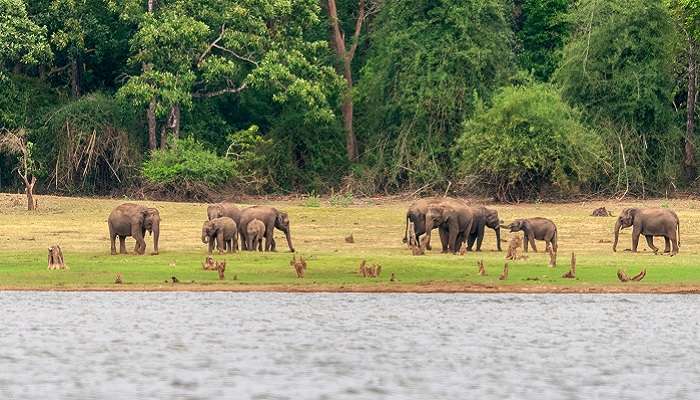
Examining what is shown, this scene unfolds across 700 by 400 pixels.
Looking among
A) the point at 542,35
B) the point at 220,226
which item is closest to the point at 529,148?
the point at 542,35

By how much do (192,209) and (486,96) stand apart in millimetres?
14402

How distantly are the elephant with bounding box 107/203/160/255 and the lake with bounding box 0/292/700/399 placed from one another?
15.9 ft

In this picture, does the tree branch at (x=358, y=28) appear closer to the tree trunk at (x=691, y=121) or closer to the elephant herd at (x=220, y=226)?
the tree trunk at (x=691, y=121)

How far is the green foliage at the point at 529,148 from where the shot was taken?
191ft

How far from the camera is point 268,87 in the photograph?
63.8 metres

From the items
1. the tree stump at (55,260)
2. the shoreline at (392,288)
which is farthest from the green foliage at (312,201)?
the shoreline at (392,288)

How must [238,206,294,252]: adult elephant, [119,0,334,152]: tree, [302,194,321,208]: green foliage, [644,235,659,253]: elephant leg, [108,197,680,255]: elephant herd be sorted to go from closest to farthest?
[108,197,680,255]: elephant herd < [644,235,659,253]: elephant leg < [238,206,294,252]: adult elephant < [302,194,321,208]: green foliage < [119,0,334,152]: tree

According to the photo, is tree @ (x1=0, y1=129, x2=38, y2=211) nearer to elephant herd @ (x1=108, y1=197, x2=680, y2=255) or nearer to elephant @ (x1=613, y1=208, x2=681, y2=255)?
elephant herd @ (x1=108, y1=197, x2=680, y2=255)

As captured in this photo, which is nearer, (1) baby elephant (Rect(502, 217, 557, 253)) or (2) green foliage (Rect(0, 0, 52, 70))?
(1) baby elephant (Rect(502, 217, 557, 253))

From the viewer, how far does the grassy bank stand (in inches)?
1464

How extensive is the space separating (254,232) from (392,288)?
702 centimetres

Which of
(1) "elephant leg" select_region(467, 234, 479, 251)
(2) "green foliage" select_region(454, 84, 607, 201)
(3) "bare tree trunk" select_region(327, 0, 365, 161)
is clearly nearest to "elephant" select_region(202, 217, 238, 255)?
(1) "elephant leg" select_region(467, 234, 479, 251)

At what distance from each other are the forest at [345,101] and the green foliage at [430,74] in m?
0.08

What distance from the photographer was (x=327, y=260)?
4100 centimetres
